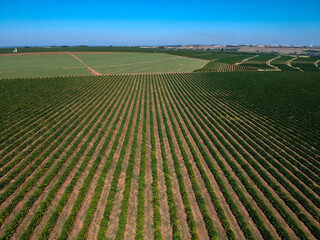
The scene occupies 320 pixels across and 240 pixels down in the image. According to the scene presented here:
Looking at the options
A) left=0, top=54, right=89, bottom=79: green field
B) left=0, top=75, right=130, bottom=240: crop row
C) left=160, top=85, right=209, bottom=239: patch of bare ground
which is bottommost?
left=160, top=85, right=209, bottom=239: patch of bare ground

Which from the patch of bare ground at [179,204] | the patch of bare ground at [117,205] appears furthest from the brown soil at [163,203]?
the patch of bare ground at [117,205]

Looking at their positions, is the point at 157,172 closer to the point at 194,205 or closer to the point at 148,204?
the point at 148,204

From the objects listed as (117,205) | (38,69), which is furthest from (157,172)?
(38,69)

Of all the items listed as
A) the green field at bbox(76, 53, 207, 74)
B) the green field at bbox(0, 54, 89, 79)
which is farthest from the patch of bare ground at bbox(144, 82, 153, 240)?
the green field at bbox(76, 53, 207, 74)

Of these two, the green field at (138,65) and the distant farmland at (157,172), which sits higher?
the green field at (138,65)

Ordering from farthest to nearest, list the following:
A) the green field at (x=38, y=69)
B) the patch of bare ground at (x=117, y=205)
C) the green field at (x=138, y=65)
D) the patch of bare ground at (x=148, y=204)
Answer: the green field at (x=138, y=65), the green field at (x=38, y=69), the patch of bare ground at (x=148, y=204), the patch of bare ground at (x=117, y=205)

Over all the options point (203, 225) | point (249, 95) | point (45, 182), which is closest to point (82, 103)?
point (45, 182)

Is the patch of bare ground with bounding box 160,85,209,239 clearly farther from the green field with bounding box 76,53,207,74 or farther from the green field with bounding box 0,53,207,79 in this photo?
the green field with bounding box 76,53,207,74

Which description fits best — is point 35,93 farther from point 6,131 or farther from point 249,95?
point 249,95

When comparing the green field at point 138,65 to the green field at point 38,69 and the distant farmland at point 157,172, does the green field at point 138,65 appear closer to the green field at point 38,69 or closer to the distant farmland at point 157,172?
the green field at point 38,69
